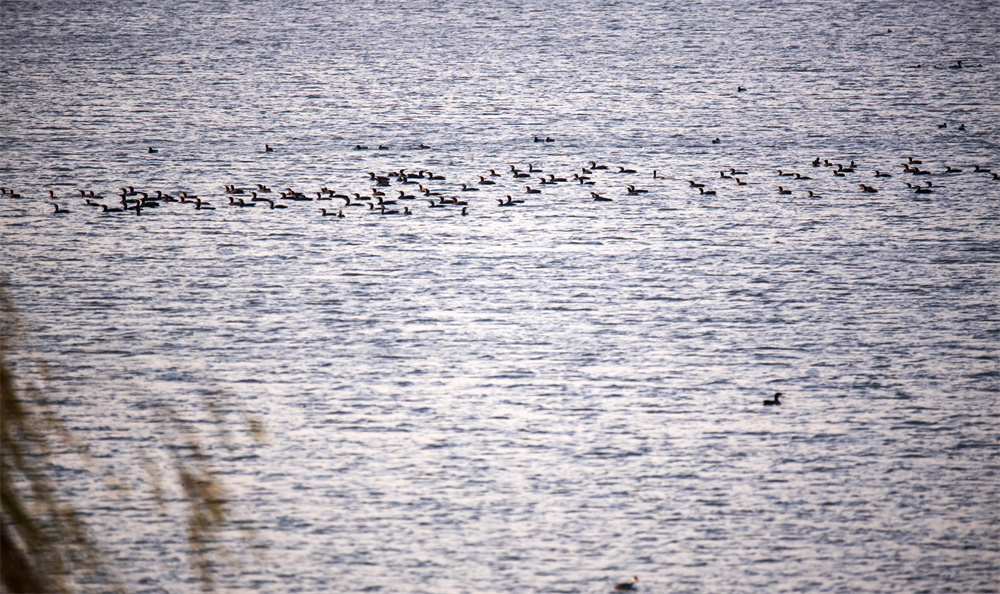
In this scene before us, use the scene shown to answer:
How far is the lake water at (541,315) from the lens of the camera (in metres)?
22.4

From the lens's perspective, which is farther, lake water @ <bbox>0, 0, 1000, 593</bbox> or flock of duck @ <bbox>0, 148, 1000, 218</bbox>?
flock of duck @ <bbox>0, 148, 1000, 218</bbox>

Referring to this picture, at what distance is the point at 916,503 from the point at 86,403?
20475 millimetres

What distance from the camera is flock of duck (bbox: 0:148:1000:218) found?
47.2 m

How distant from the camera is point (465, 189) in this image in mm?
50031

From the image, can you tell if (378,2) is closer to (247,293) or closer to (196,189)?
(196,189)

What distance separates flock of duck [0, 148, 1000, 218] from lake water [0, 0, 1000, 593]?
1.25 feet

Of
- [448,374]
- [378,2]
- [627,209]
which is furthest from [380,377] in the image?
[378,2]

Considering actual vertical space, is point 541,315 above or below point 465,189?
below

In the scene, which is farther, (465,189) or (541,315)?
(465,189)

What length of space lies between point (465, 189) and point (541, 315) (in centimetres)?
1542

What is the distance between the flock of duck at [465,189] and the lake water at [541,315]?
1.25 ft

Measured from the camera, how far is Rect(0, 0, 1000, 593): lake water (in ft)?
73.4

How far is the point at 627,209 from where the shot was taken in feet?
157

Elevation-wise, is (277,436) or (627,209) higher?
(627,209)
